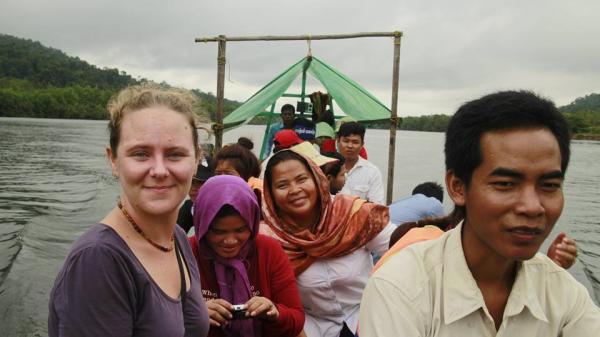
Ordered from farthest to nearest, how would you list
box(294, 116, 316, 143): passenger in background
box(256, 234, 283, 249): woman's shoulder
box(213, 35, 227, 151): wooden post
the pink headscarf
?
box(294, 116, 316, 143): passenger in background < box(213, 35, 227, 151): wooden post < box(256, 234, 283, 249): woman's shoulder < the pink headscarf

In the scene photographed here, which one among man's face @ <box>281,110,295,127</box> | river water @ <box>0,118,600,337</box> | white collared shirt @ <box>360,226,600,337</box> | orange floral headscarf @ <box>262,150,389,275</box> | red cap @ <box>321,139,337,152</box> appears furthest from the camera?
man's face @ <box>281,110,295,127</box>

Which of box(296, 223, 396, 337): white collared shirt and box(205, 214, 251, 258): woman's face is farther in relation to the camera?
box(296, 223, 396, 337): white collared shirt

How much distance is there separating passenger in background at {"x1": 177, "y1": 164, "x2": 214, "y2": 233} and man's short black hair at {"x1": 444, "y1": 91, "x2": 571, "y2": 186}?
92.5 inches

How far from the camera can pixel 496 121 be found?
1269 millimetres

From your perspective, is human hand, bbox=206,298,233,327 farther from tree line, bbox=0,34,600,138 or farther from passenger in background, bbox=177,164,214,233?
tree line, bbox=0,34,600,138

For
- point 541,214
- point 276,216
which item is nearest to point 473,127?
point 541,214

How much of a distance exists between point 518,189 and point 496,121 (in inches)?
7.3

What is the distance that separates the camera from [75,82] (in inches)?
3305

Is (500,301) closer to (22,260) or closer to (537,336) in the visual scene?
(537,336)

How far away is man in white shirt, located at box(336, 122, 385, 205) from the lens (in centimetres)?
528

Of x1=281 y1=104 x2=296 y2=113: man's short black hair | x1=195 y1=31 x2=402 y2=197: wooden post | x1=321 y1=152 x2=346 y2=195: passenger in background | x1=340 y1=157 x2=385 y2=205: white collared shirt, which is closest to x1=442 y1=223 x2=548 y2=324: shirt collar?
x1=321 y1=152 x2=346 y2=195: passenger in background

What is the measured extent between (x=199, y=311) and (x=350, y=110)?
6.39 metres

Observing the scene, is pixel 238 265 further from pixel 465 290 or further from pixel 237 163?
pixel 237 163

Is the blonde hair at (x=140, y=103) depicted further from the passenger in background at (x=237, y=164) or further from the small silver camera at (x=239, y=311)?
the passenger in background at (x=237, y=164)
